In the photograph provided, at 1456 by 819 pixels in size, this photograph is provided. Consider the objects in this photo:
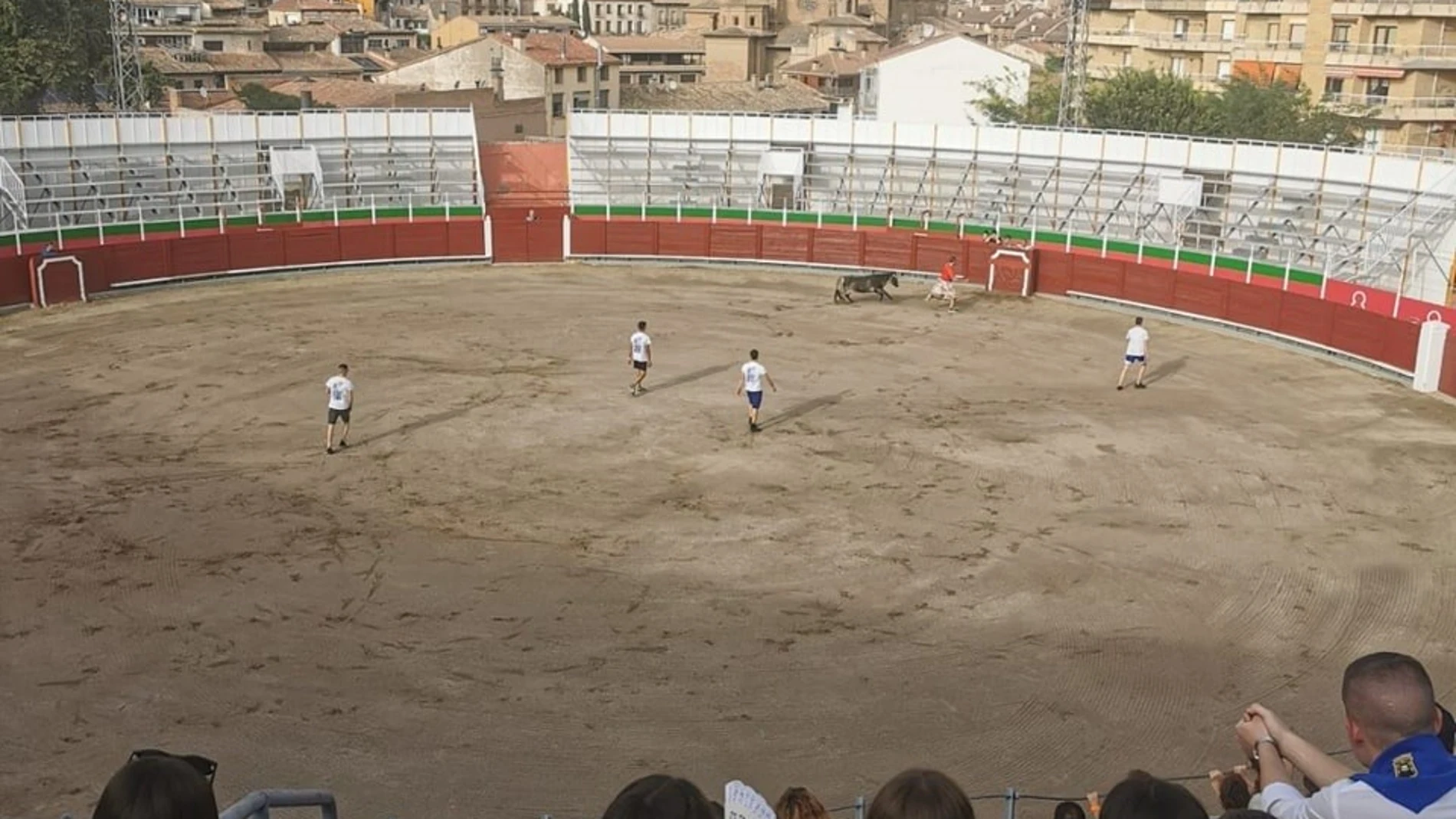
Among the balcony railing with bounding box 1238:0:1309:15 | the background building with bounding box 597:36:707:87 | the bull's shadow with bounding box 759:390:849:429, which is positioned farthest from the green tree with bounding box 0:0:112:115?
the balcony railing with bounding box 1238:0:1309:15

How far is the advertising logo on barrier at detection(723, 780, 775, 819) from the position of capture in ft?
14.9

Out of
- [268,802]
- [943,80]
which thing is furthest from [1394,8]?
[268,802]

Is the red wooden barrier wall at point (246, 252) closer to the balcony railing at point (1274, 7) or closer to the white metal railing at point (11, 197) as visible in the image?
the white metal railing at point (11, 197)

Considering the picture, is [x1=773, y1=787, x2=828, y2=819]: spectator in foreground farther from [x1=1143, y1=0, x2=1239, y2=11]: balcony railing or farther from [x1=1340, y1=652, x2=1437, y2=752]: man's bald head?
[x1=1143, y1=0, x2=1239, y2=11]: balcony railing

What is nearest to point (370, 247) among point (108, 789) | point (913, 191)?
point (913, 191)

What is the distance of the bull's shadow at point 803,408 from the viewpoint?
22.5 meters

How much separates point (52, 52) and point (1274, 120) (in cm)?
4807

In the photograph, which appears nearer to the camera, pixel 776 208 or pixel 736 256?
pixel 736 256

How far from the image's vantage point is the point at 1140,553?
56.4 feet

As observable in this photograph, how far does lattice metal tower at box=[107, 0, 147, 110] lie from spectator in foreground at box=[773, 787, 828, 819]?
47532 mm

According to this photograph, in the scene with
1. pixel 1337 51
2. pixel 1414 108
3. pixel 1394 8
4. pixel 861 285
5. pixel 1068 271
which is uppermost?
pixel 1394 8

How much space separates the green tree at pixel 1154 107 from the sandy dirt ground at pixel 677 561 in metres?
31.5

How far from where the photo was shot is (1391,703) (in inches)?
182

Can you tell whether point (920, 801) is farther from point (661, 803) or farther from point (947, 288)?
point (947, 288)
